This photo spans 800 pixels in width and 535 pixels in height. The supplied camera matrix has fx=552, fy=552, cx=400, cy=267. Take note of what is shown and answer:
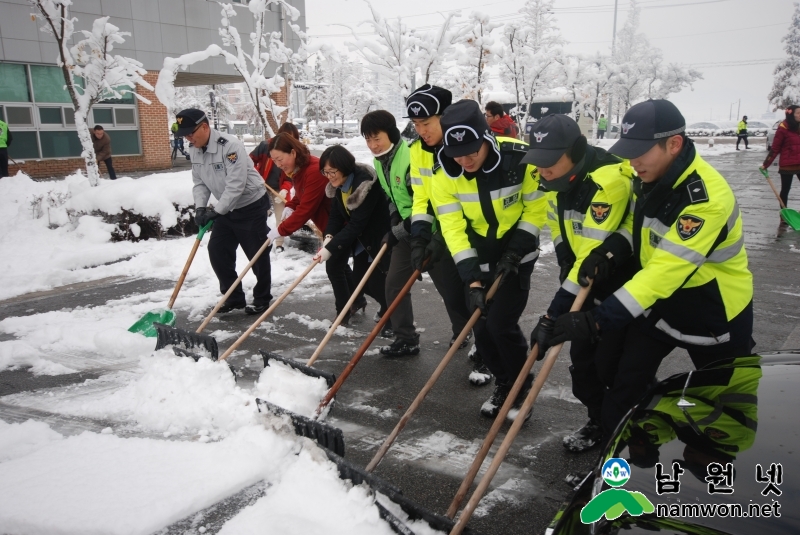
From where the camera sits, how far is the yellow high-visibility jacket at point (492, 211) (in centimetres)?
326

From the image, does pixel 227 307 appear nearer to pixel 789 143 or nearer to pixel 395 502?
A: pixel 395 502

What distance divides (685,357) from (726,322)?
215 cm

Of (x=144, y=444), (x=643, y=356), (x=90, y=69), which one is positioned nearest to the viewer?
(x=643, y=356)

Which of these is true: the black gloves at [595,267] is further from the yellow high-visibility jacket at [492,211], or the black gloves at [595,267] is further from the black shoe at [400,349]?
the black shoe at [400,349]

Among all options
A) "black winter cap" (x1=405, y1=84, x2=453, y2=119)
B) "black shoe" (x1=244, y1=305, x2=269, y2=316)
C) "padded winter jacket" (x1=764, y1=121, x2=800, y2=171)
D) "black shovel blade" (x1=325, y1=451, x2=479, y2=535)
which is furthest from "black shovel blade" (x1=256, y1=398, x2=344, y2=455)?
"padded winter jacket" (x1=764, y1=121, x2=800, y2=171)

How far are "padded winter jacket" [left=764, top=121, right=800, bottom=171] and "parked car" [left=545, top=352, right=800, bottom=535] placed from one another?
854 cm

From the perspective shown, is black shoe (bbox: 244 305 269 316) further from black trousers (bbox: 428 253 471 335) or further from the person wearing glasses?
black trousers (bbox: 428 253 471 335)

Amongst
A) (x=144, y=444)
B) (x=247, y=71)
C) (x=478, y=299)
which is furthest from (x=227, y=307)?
(x=247, y=71)

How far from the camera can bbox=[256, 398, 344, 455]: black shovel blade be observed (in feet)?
9.14

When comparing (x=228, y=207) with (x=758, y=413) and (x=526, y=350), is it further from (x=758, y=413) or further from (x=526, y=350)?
(x=758, y=413)

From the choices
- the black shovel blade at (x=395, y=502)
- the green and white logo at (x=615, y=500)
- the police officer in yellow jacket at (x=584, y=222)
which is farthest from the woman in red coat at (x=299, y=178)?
the green and white logo at (x=615, y=500)

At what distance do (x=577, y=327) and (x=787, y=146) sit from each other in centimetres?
889

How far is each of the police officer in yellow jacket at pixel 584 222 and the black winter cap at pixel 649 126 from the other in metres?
0.32

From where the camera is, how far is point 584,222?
2.74 meters
